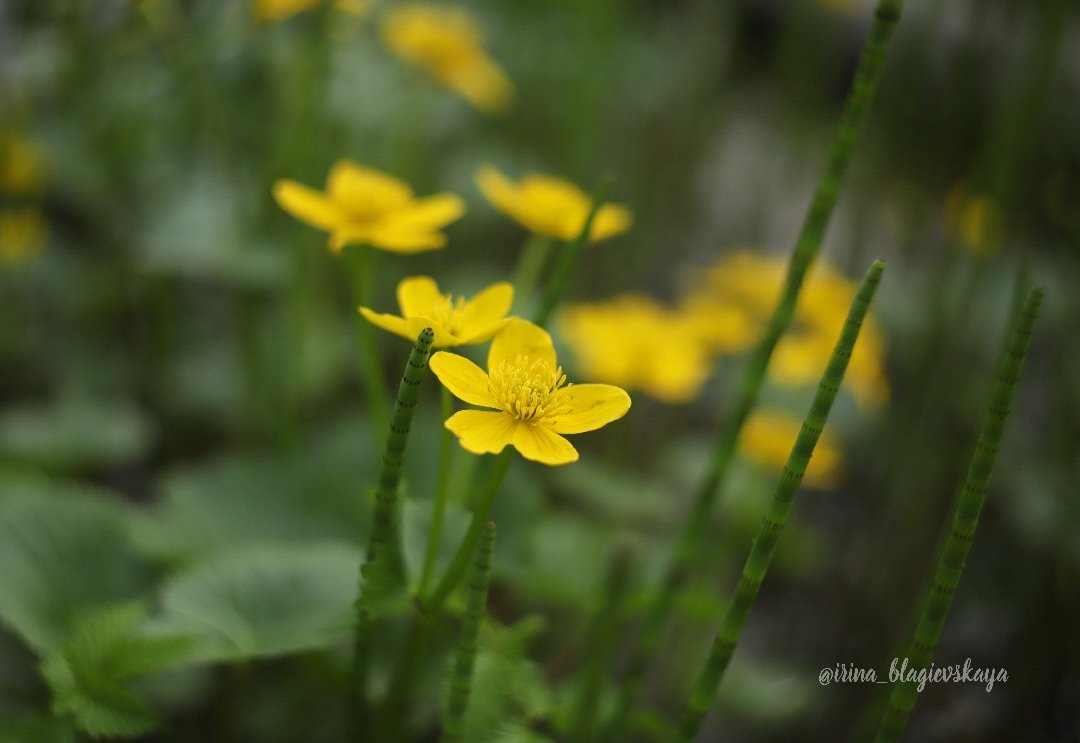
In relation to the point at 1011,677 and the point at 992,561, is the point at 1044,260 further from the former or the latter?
the point at 1011,677

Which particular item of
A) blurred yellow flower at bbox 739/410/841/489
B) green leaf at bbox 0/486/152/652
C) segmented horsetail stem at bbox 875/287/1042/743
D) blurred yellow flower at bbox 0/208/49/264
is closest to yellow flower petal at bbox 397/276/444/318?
segmented horsetail stem at bbox 875/287/1042/743

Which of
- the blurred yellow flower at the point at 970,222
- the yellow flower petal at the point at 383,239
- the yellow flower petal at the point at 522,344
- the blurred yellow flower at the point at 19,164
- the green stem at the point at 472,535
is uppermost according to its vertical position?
the blurred yellow flower at the point at 970,222

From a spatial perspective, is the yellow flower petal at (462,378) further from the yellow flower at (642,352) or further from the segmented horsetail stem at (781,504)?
the yellow flower at (642,352)

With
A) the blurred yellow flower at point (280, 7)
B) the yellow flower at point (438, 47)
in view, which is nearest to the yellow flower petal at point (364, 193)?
the blurred yellow flower at point (280, 7)

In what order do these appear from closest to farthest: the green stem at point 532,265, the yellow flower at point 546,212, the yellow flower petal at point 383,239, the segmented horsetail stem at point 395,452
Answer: the segmented horsetail stem at point 395,452 → the yellow flower petal at point 383,239 → the yellow flower at point 546,212 → the green stem at point 532,265

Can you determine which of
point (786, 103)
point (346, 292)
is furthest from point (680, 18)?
point (346, 292)

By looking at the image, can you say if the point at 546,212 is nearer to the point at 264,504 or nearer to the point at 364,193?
the point at 364,193

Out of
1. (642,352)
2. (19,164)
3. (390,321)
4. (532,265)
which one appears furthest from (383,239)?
(19,164)
